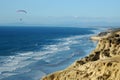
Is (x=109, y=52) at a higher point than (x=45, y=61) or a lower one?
higher

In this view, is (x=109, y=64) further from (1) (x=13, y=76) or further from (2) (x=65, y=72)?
(1) (x=13, y=76)

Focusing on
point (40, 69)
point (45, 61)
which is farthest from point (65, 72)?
point (45, 61)

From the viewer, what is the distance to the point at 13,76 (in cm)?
5419

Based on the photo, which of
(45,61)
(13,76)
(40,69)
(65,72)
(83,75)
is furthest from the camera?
(45,61)

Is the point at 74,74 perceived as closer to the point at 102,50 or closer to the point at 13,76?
the point at 102,50

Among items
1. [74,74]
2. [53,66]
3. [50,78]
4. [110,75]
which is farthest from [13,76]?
[110,75]

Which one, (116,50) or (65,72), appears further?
(116,50)

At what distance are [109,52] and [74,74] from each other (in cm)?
1494

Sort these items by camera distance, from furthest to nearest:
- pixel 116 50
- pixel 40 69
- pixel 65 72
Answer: pixel 40 69
pixel 116 50
pixel 65 72

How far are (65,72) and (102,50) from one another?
1500 cm

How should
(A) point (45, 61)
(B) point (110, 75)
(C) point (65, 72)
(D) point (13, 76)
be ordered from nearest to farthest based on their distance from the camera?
(B) point (110, 75)
(C) point (65, 72)
(D) point (13, 76)
(A) point (45, 61)

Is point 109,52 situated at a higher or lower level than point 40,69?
higher

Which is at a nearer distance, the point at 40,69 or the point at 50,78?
the point at 50,78

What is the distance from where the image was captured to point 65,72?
32438mm
